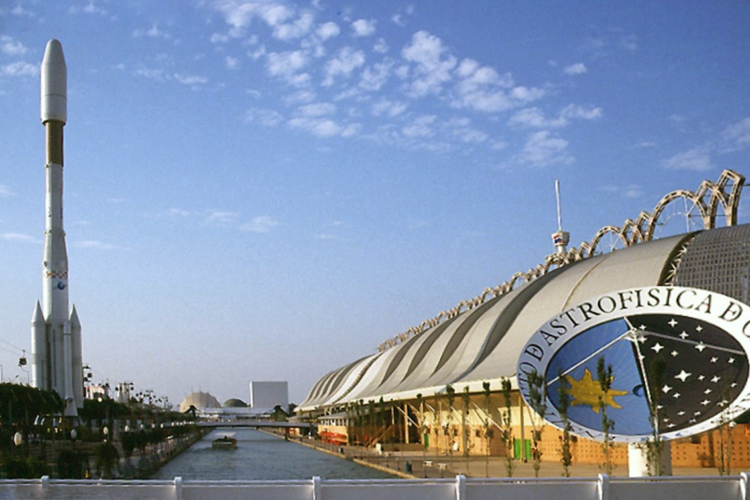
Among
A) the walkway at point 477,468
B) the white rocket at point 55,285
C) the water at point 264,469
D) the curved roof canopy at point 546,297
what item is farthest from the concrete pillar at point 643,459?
the white rocket at point 55,285

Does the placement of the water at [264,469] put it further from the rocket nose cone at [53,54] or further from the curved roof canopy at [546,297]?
the rocket nose cone at [53,54]

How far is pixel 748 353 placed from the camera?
33312mm

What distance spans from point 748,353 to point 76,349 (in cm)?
8771

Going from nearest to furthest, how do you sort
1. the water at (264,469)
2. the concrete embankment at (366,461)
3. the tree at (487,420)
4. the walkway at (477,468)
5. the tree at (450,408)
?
the walkway at (477,468)
the tree at (487,420)
the concrete embankment at (366,461)
the tree at (450,408)
the water at (264,469)

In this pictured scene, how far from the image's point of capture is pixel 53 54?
107 m

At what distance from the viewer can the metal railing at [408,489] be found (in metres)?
19.0

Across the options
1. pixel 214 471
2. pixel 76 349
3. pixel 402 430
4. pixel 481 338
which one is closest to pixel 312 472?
pixel 214 471

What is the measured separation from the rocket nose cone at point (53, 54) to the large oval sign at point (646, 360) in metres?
83.8

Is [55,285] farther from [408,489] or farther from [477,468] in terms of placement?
[408,489]

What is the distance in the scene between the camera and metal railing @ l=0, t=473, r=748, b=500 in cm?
Answer: 1895

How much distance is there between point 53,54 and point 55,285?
86.1 ft

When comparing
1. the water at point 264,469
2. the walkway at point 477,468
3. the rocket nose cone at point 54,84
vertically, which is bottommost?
the water at point 264,469

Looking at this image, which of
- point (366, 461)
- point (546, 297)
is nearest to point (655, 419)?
point (546, 297)

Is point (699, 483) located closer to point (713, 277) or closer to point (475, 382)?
point (713, 277)
